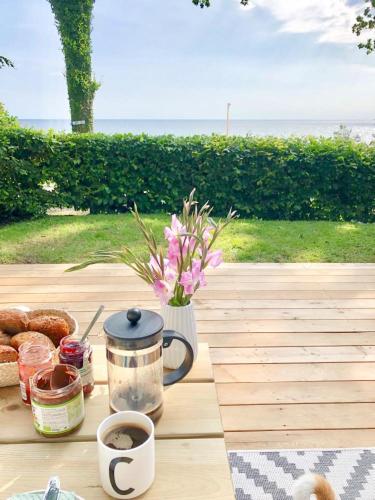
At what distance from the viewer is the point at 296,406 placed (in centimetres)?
159

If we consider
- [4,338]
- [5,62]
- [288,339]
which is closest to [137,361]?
[4,338]

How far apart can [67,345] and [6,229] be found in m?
3.77

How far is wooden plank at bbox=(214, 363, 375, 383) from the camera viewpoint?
1743 millimetres

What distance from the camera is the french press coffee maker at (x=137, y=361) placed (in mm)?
697

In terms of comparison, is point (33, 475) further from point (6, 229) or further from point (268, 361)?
point (6, 229)

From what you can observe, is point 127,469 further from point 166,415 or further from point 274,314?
point 274,314

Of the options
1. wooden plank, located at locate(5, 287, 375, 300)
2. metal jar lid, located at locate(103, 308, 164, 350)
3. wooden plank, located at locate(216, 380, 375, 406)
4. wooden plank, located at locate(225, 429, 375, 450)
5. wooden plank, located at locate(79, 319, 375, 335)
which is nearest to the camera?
metal jar lid, located at locate(103, 308, 164, 350)

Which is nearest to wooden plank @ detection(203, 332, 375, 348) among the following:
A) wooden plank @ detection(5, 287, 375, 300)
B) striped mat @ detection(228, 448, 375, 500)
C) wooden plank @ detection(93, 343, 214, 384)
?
wooden plank @ detection(5, 287, 375, 300)

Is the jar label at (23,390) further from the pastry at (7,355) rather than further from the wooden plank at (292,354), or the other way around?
the wooden plank at (292,354)

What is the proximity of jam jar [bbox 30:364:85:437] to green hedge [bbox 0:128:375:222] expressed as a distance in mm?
4195

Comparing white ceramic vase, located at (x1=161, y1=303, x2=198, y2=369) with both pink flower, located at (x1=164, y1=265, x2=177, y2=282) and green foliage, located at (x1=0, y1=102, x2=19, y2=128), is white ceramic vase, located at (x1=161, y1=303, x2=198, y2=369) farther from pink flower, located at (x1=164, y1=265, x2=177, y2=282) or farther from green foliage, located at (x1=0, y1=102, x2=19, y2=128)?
green foliage, located at (x1=0, y1=102, x2=19, y2=128)

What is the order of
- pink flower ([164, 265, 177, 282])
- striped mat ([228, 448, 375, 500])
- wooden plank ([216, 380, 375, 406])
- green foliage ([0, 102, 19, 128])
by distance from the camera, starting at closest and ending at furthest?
pink flower ([164, 265, 177, 282]) < striped mat ([228, 448, 375, 500]) < wooden plank ([216, 380, 375, 406]) < green foliage ([0, 102, 19, 128])

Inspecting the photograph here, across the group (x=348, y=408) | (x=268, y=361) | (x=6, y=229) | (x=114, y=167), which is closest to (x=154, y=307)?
(x=268, y=361)

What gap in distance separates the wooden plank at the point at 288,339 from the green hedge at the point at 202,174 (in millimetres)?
2913
